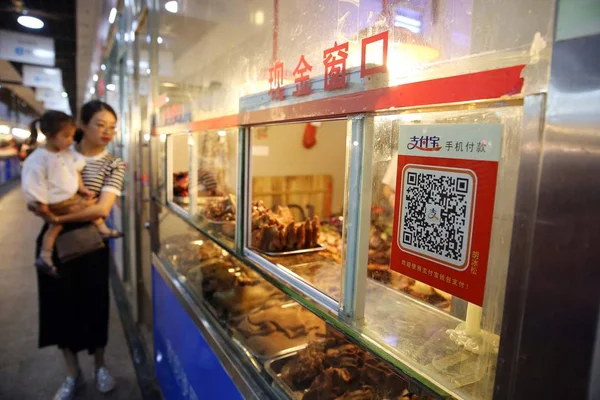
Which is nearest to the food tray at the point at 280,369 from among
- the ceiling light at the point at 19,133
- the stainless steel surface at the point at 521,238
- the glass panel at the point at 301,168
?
the stainless steel surface at the point at 521,238

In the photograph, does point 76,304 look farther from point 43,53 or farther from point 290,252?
point 43,53

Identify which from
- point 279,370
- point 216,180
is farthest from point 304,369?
point 216,180

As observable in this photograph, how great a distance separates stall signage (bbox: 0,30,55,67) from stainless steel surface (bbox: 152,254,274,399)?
8790mm

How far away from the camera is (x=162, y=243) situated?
314cm

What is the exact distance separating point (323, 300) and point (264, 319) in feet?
3.21

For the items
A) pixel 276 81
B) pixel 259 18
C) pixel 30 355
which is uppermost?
pixel 259 18

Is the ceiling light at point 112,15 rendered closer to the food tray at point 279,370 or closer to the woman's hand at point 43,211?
the woman's hand at point 43,211

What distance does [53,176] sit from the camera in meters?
2.71

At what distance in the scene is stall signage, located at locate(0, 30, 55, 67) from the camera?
849 cm

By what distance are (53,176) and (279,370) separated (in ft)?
6.81

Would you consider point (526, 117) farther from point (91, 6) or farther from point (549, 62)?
point (91, 6)

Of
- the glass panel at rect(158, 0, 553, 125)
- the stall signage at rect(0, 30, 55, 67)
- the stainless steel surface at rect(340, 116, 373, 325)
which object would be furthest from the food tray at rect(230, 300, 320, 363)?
the stall signage at rect(0, 30, 55, 67)

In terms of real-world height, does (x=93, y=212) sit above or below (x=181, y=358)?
above

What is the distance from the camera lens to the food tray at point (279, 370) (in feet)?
4.87
